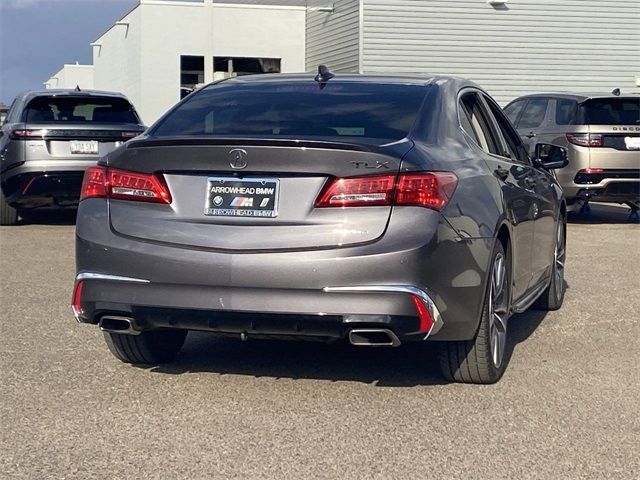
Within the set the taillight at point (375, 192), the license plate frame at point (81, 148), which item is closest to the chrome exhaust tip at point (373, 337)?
the taillight at point (375, 192)

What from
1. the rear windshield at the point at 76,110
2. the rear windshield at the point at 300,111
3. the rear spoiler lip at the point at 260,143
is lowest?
the rear windshield at the point at 76,110

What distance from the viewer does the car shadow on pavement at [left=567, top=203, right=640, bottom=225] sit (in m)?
16.1

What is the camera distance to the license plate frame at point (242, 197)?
5055 mm

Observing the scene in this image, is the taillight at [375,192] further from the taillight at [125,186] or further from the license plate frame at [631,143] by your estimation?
the license plate frame at [631,143]

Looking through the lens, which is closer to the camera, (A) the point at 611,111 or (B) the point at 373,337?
(B) the point at 373,337

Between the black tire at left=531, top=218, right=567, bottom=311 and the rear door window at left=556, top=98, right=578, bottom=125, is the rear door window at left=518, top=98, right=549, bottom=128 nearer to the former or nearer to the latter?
the rear door window at left=556, top=98, right=578, bottom=125

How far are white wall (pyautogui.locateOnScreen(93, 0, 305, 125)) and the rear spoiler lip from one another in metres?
25.6

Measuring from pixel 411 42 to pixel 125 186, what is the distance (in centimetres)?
2424

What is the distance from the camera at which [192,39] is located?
3061cm

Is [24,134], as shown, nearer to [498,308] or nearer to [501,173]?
[501,173]

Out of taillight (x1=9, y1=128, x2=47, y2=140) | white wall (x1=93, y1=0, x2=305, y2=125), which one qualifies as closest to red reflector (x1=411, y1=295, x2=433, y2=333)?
taillight (x1=9, y1=128, x2=47, y2=140)

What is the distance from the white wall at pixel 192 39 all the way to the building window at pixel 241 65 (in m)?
0.21

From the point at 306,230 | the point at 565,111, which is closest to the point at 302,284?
the point at 306,230

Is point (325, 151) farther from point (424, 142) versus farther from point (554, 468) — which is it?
point (554, 468)
